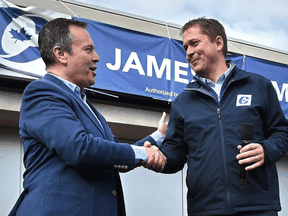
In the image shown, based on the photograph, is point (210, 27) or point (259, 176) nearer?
point (259, 176)

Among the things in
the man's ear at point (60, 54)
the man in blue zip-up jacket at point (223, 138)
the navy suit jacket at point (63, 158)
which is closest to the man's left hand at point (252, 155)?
the man in blue zip-up jacket at point (223, 138)

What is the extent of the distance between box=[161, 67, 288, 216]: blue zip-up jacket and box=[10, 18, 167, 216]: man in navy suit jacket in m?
0.30

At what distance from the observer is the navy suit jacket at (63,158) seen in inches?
81.3

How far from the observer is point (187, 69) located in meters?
7.54

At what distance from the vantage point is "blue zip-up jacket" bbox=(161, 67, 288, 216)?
2.31m

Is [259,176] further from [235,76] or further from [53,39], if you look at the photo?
[53,39]

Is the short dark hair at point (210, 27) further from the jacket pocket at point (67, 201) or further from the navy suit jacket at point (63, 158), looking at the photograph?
the jacket pocket at point (67, 201)

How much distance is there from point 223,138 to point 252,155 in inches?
8.9

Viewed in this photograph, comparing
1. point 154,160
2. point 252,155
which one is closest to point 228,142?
point 252,155

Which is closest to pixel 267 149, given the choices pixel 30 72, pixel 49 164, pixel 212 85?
pixel 212 85

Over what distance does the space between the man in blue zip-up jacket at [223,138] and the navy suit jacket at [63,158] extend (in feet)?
1.59

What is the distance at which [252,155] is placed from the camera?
2.24 m

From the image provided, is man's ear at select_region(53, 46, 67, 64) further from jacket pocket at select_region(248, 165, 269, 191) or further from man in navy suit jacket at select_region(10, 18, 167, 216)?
jacket pocket at select_region(248, 165, 269, 191)

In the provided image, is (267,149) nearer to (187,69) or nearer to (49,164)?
(49,164)
